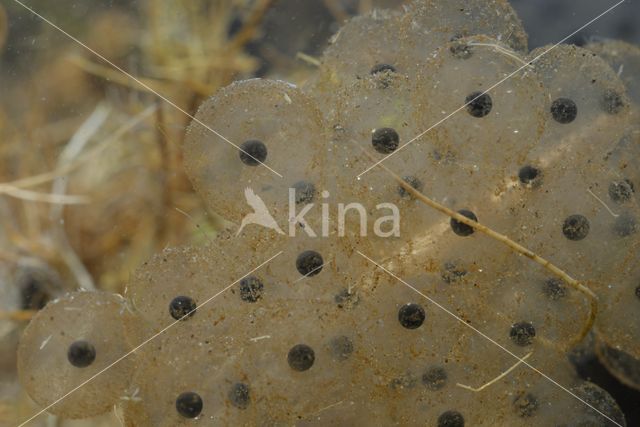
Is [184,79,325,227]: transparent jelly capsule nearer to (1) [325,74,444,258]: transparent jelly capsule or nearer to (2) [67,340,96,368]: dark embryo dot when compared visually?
(1) [325,74,444,258]: transparent jelly capsule

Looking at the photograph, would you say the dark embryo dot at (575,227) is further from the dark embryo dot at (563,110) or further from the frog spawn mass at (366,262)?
the dark embryo dot at (563,110)

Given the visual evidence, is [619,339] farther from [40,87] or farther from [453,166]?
[40,87]

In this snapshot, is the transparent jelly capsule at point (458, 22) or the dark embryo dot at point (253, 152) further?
the transparent jelly capsule at point (458, 22)

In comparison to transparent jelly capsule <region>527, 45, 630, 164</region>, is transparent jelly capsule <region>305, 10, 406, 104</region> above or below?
below

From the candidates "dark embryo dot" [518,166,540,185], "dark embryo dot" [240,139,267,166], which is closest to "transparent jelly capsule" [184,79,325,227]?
"dark embryo dot" [240,139,267,166]

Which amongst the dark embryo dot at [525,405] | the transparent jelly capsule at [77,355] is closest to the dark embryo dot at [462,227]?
the dark embryo dot at [525,405]

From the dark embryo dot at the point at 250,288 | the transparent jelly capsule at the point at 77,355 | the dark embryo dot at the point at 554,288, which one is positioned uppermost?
the dark embryo dot at the point at 554,288

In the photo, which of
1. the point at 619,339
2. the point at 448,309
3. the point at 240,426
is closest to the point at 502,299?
the point at 448,309
